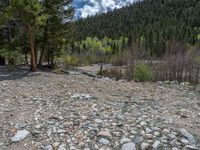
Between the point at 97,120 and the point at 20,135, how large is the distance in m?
1.44

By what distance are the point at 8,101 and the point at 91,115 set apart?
2584 mm

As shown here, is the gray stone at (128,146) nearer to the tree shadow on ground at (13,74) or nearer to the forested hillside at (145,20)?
the tree shadow on ground at (13,74)

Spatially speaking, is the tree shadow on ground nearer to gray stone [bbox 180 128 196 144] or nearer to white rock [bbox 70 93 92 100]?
white rock [bbox 70 93 92 100]

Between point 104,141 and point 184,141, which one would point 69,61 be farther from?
point 184,141

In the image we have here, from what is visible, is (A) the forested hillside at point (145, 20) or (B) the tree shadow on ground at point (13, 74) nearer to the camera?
(B) the tree shadow on ground at point (13, 74)

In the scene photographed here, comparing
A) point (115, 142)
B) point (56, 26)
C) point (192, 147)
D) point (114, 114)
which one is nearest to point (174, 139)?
point (192, 147)

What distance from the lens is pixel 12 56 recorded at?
14852 millimetres

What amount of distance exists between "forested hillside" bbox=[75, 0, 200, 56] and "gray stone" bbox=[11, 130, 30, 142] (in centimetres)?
6868

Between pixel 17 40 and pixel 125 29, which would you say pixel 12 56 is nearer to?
pixel 17 40

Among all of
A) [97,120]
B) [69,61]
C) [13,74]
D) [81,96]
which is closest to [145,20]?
[69,61]

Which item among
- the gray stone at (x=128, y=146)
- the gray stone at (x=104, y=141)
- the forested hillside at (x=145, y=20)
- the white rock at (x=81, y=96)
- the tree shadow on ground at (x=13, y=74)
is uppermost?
the forested hillside at (x=145, y=20)

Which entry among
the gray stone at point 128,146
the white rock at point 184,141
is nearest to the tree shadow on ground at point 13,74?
the gray stone at point 128,146

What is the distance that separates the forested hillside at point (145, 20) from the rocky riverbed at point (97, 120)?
66163 mm

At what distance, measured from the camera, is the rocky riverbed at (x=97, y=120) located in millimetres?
4695
